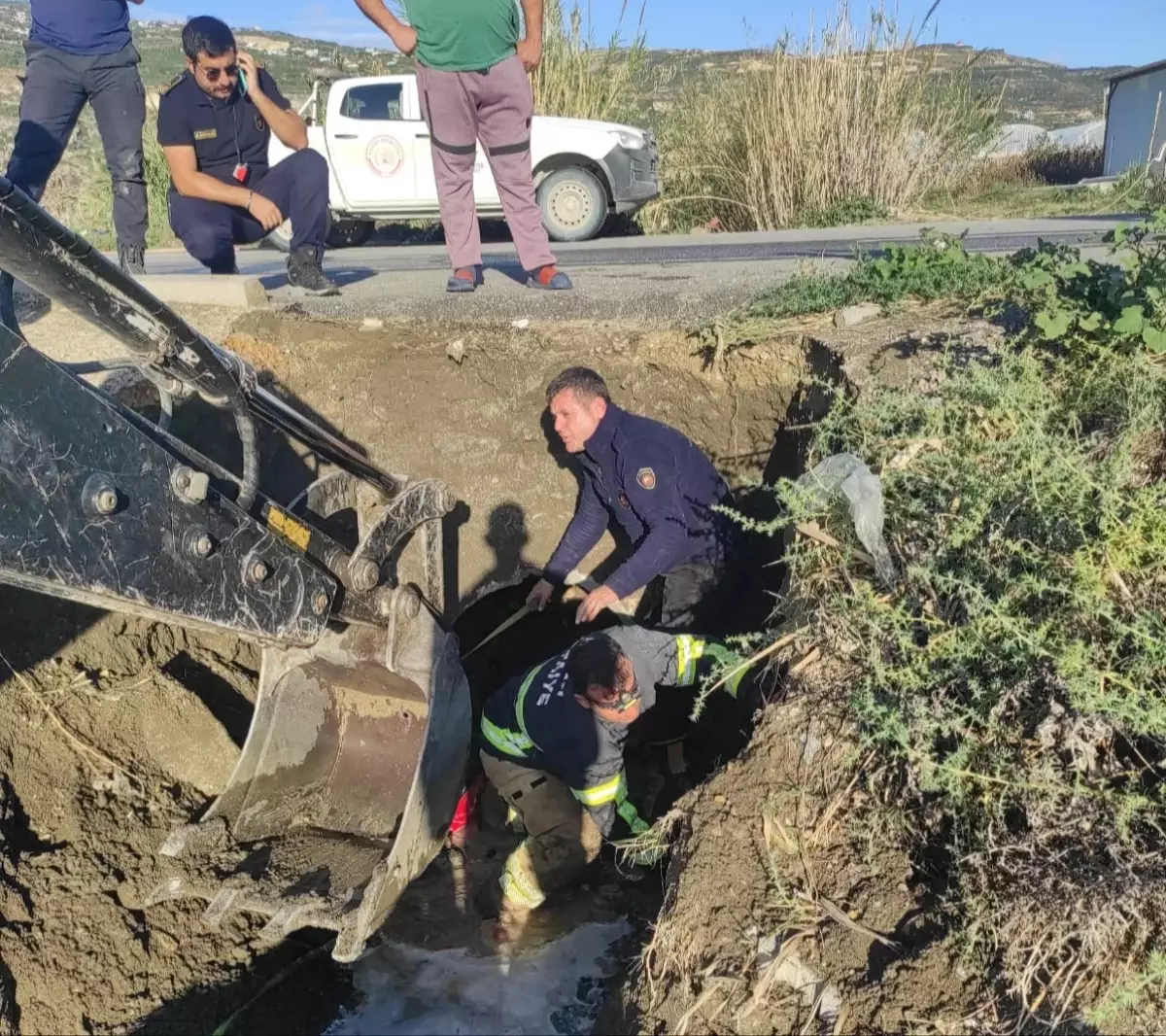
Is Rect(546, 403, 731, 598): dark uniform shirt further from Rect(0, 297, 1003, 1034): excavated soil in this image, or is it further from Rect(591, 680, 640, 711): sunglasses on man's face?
Rect(591, 680, 640, 711): sunglasses on man's face

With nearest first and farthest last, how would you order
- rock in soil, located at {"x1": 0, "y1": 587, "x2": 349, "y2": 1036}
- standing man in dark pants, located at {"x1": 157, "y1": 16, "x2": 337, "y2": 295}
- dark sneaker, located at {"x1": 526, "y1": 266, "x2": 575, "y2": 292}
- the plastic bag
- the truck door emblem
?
the plastic bag < rock in soil, located at {"x1": 0, "y1": 587, "x2": 349, "y2": 1036} < standing man in dark pants, located at {"x1": 157, "y1": 16, "x2": 337, "y2": 295} < dark sneaker, located at {"x1": 526, "y1": 266, "x2": 575, "y2": 292} < the truck door emblem

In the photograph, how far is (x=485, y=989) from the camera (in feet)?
12.0

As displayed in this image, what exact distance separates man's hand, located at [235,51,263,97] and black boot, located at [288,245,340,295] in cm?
99

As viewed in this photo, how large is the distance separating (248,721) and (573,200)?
8.14 m

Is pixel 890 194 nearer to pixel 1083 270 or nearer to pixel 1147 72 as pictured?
pixel 1083 270

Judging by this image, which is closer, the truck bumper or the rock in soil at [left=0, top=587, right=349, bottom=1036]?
the rock in soil at [left=0, top=587, right=349, bottom=1036]

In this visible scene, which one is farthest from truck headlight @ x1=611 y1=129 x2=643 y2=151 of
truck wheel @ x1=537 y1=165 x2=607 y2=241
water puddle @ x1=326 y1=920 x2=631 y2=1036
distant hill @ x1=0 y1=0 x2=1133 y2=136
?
distant hill @ x1=0 y1=0 x2=1133 y2=136

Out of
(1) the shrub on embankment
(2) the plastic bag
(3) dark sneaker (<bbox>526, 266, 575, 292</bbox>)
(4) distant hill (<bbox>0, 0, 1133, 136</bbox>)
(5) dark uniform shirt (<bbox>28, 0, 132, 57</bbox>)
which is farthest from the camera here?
(4) distant hill (<bbox>0, 0, 1133, 136</bbox>)

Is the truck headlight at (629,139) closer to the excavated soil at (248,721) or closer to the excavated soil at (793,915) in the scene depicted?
the excavated soil at (248,721)

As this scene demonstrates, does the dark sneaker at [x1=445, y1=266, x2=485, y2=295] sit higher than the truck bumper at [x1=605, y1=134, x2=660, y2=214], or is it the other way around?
the truck bumper at [x1=605, y1=134, x2=660, y2=214]

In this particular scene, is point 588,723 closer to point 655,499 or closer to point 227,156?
point 655,499

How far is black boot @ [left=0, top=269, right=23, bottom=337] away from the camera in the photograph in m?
1.87

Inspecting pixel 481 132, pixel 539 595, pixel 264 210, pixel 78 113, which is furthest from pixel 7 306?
pixel 78 113

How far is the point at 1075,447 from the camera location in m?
2.91
